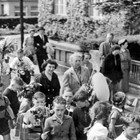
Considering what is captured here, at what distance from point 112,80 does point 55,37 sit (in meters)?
14.0

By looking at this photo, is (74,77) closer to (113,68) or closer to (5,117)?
(5,117)

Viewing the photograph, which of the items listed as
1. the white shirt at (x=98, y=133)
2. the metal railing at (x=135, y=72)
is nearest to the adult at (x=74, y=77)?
the white shirt at (x=98, y=133)

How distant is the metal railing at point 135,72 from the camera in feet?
35.8

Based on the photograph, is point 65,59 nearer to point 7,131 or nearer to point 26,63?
point 26,63

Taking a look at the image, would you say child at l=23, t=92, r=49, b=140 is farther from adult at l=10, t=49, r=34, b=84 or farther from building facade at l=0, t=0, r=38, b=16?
building facade at l=0, t=0, r=38, b=16

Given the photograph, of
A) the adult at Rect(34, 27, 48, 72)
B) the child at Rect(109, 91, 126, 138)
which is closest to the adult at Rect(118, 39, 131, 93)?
the adult at Rect(34, 27, 48, 72)

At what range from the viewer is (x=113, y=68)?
9836 millimetres

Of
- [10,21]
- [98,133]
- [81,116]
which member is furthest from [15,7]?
[98,133]

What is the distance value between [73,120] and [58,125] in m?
0.56

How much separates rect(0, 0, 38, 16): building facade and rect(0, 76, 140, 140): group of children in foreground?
3908cm

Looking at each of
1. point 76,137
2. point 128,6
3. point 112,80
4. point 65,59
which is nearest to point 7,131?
point 76,137

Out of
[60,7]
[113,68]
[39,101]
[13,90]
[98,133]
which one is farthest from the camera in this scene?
[60,7]

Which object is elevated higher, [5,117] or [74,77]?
[74,77]

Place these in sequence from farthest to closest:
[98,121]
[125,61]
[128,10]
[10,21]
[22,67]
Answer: [10,21] < [128,10] < [125,61] < [22,67] < [98,121]
